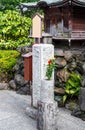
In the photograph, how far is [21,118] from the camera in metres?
9.20

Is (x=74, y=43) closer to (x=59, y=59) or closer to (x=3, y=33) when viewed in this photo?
(x=59, y=59)

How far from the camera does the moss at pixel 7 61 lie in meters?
13.6

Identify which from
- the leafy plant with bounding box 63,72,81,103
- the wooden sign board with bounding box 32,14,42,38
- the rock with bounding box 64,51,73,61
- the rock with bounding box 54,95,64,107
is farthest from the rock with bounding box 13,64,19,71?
the wooden sign board with bounding box 32,14,42,38

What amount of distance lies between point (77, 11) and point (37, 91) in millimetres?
5168

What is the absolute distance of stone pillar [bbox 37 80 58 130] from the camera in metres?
7.92

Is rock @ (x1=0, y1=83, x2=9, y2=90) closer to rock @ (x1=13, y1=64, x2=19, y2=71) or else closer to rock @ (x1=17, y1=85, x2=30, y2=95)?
rock @ (x1=13, y1=64, x2=19, y2=71)

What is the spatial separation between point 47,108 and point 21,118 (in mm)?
1589

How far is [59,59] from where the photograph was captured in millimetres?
11414

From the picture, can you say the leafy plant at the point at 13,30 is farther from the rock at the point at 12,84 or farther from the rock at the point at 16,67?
the rock at the point at 12,84

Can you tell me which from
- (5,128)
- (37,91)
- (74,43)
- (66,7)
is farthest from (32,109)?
(66,7)

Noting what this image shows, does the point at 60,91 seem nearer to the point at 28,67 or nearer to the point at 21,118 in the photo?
the point at 28,67

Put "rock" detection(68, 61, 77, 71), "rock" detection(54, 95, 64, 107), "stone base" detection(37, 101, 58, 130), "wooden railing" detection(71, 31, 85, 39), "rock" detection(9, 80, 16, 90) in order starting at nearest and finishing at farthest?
"stone base" detection(37, 101, 58, 130) < "rock" detection(54, 95, 64, 107) < "rock" detection(68, 61, 77, 71) < "wooden railing" detection(71, 31, 85, 39) < "rock" detection(9, 80, 16, 90)

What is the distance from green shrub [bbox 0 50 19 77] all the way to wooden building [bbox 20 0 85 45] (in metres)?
2.11

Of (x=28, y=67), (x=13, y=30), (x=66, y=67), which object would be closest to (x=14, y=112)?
(x=28, y=67)
